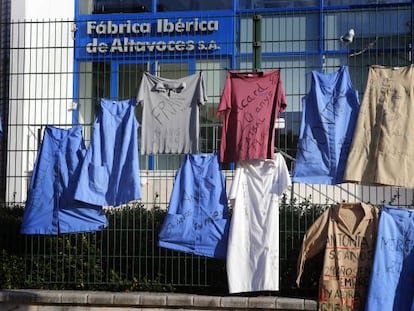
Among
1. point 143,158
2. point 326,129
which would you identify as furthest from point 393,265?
point 143,158

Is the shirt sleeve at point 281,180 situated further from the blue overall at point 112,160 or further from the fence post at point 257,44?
the blue overall at point 112,160

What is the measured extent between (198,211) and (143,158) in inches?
43.9

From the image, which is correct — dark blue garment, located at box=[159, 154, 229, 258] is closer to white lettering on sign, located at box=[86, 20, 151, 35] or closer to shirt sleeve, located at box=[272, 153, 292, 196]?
shirt sleeve, located at box=[272, 153, 292, 196]

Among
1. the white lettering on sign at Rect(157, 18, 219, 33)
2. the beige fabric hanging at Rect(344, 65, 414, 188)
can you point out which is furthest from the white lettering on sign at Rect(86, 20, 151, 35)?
the beige fabric hanging at Rect(344, 65, 414, 188)

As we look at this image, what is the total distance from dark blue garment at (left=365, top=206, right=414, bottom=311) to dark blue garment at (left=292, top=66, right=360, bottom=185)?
0.77m

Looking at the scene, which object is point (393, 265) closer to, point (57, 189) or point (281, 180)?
point (281, 180)

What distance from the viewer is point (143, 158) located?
8906 mm

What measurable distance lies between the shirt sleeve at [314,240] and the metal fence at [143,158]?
0.31 meters

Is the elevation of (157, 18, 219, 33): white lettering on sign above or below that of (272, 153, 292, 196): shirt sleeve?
above

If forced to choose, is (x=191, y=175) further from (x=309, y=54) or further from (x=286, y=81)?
(x=309, y=54)

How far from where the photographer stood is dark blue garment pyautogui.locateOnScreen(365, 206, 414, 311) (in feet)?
25.1

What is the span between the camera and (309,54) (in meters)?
9.12

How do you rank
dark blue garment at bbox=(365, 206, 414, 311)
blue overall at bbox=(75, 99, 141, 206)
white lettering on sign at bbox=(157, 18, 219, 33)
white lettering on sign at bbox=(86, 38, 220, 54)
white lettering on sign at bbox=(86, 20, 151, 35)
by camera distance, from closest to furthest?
dark blue garment at bbox=(365, 206, 414, 311), blue overall at bbox=(75, 99, 141, 206), white lettering on sign at bbox=(86, 38, 220, 54), white lettering on sign at bbox=(157, 18, 219, 33), white lettering on sign at bbox=(86, 20, 151, 35)

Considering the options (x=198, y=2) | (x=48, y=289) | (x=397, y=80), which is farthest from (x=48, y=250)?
(x=198, y=2)
